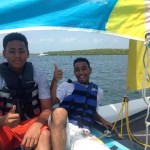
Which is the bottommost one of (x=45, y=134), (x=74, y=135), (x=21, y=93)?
(x=74, y=135)

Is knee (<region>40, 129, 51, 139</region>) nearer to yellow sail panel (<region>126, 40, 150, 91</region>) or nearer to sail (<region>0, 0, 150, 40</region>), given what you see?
sail (<region>0, 0, 150, 40</region>)

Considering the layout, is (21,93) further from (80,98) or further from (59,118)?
(80,98)

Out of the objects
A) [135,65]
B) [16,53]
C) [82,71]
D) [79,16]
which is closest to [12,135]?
[16,53]

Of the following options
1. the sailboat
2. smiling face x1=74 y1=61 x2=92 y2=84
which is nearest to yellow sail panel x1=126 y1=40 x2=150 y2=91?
smiling face x1=74 y1=61 x2=92 y2=84

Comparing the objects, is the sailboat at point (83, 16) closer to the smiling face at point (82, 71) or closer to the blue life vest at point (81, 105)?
the blue life vest at point (81, 105)

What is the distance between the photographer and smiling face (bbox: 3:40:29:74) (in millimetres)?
2822

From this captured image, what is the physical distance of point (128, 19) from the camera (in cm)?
279

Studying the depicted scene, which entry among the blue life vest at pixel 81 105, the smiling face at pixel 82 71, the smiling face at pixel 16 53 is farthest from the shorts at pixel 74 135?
the smiling face at pixel 82 71

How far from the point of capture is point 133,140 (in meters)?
3.81

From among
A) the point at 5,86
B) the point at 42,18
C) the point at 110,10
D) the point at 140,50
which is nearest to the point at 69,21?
the point at 42,18

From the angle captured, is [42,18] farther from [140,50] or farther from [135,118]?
[135,118]

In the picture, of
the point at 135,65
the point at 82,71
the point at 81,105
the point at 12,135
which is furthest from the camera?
the point at 135,65

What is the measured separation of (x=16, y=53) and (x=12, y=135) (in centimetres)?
78

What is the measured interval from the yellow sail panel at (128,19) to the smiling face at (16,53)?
2.77ft
